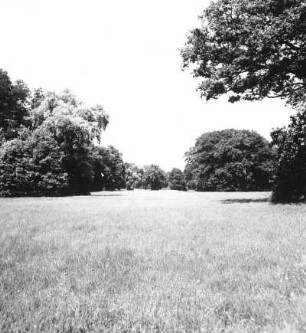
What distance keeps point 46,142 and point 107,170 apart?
153 feet

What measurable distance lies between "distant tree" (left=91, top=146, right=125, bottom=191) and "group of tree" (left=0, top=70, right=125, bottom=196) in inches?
983

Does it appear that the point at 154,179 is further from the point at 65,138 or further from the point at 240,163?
the point at 65,138

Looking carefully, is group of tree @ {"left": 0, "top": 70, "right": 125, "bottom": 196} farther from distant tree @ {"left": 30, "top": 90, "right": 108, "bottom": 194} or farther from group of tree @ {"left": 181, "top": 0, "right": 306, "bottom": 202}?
group of tree @ {"left": 181, "top": 0, "right": 306, "bottom": 202}

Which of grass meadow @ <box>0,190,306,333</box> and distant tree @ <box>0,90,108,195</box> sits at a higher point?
distant tree @ <box>0,90,108,195</box>

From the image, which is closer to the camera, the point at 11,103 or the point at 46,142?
the point at 46,142

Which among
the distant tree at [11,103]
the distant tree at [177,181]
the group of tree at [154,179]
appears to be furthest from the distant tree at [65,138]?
the distant tree at [177,181]

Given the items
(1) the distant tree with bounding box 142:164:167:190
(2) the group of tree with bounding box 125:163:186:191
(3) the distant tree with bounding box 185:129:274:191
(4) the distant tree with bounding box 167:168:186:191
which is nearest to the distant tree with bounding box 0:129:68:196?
(3) the distant tree with bounding box 185:129:274:191

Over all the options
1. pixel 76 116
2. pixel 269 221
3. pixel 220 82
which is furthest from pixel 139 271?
pixel 76 116

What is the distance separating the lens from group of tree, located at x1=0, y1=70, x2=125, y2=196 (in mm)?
35562

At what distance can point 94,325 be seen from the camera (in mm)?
3213

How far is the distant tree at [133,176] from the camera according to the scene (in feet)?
492

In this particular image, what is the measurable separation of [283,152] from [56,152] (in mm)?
29464

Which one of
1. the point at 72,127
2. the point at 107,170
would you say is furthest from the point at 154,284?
the point at 107,170

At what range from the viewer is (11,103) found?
54250 mm
